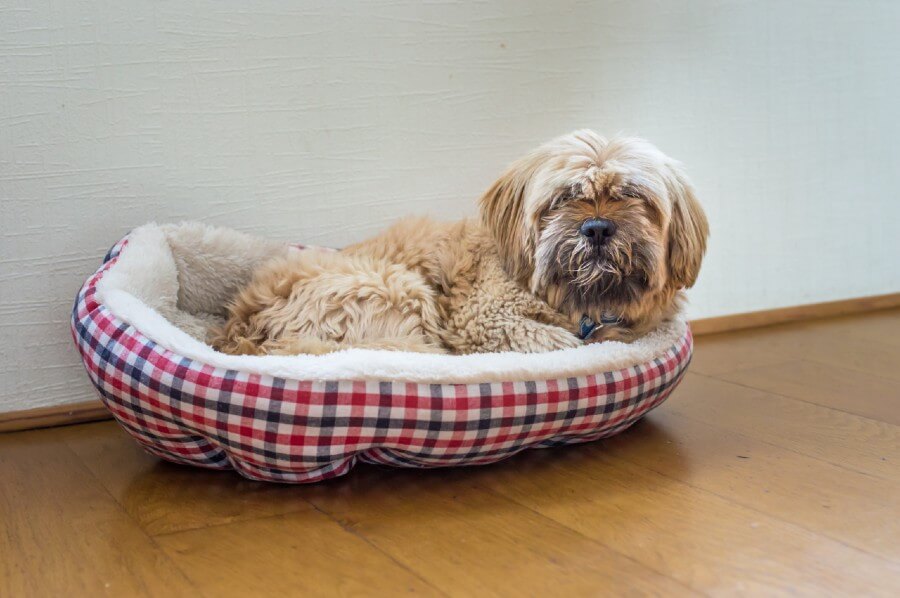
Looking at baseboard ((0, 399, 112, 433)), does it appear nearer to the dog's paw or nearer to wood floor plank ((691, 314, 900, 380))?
the dog's paw

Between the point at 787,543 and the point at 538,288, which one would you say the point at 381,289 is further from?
the point at 787,543

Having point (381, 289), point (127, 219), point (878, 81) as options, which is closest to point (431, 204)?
point (381, 289)

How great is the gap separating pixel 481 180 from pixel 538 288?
0.80 meters

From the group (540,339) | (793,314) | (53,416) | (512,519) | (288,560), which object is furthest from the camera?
(793,314)

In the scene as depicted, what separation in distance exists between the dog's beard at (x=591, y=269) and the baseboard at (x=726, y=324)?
1.15 metres

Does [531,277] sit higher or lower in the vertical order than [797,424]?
higher

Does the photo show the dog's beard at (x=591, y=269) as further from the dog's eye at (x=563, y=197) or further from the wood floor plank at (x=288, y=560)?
the wood floor plank at (x=288, y=560)

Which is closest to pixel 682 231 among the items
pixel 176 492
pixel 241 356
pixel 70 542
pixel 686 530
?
pixel 686 530

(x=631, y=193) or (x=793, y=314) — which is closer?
(x=631, y=193)

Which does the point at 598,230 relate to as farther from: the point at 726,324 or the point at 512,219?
the point at 726,324

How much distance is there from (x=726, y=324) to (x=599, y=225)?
1423 millimetres

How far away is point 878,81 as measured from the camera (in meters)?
3.12

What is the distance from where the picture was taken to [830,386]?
229 centimetres

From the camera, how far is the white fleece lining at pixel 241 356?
1.57m
